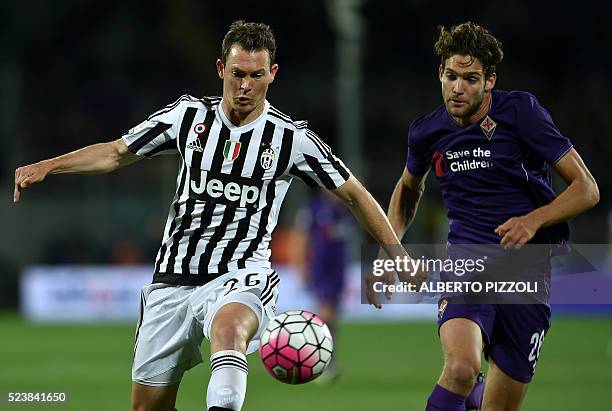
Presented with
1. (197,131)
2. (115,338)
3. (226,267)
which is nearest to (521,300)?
(226,267)

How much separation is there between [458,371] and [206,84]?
69.1ft

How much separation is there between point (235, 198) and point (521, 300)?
159 centimetres

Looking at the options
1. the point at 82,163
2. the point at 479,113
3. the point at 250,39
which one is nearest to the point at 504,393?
the point at 479,113

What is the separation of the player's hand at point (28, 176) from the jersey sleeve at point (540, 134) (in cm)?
245

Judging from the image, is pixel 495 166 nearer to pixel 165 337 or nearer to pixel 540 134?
pixel 540 134

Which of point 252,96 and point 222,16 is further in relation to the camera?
point 222,16

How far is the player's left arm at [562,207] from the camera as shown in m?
5.48

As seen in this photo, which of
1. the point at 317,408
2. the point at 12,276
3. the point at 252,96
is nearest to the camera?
the point at 252,96

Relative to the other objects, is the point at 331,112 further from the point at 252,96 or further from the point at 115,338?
the point at 252,96

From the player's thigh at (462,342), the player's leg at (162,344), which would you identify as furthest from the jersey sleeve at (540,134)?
the player's leg at (162,344)

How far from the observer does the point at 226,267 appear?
18.9ft

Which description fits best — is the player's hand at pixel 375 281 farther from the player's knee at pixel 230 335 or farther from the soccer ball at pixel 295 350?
the player's knee at pixel 230 335

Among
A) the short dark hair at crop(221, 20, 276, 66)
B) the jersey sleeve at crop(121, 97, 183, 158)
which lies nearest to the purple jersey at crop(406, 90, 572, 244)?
the short dark hair at crop(221, 20, 276, 66)

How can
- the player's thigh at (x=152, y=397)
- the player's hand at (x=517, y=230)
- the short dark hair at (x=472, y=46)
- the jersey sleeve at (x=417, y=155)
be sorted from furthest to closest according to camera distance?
the jersey sleeve at (x=417, y=155) < the player's thigh at (x=152, y=397) < the short dark hair at (x=472, y=46) < the player's hand at (x=517, y=230)
